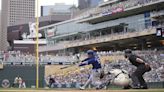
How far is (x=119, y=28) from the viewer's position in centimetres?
7912

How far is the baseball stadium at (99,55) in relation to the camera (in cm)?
2294

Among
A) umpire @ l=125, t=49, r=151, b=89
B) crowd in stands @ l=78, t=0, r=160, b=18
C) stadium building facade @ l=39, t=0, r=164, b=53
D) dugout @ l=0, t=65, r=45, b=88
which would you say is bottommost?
dugout @ l=0, t=65, r=45, b=88

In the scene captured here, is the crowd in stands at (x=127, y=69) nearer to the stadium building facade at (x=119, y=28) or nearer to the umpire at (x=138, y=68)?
the stadium building facade at (x=119, y=28)

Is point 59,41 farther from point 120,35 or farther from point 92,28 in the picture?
point 120,35

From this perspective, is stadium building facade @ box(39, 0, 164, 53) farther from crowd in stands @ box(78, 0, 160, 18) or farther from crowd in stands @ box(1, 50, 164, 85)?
crowd in stands @ box(1, 50, 164, 85)

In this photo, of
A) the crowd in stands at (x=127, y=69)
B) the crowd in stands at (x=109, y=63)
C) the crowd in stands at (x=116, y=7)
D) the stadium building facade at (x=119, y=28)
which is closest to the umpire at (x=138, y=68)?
the crowd in stands at (x=127, y=69)

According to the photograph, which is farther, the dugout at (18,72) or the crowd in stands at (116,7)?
the crowd in stands at (116,7)

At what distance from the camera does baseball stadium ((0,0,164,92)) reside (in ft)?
75.3

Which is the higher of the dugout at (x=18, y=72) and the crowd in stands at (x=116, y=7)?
the crowd in stands at (x=116, y=7)

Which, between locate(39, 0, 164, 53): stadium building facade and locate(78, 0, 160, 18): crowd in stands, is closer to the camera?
locate(39, 0, 164, 53): stadium building facade

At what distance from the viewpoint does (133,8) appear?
7212cm

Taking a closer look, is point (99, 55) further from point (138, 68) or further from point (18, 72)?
point (138, 68)

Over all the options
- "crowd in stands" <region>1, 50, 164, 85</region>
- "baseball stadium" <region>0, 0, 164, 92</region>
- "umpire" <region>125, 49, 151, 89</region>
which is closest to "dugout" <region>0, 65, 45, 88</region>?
"baseball stadium" <region>0, 0, 164, 92</region>

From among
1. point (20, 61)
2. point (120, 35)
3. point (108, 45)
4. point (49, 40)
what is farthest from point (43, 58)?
point (49, 40)
